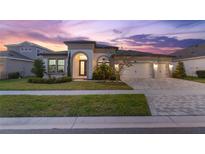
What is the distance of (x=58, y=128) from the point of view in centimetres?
473

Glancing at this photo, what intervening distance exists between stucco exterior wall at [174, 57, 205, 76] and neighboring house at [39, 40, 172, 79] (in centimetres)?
574

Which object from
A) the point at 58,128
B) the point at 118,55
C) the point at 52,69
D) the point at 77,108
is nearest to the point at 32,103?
the point at 77,108

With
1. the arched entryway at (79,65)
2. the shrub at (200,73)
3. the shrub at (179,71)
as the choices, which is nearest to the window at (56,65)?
the arched entryway at (79,65)

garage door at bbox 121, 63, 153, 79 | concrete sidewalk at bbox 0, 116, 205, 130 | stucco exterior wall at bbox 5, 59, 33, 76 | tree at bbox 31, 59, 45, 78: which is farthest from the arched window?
concrete sidewalk at bbox 0, 116, 205, 130

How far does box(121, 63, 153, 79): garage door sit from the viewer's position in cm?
1642

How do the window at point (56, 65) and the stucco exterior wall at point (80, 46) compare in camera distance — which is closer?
the stucco exterior wall at point (80, 46)

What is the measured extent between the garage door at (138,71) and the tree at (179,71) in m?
3.95

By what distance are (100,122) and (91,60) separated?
11318 mm

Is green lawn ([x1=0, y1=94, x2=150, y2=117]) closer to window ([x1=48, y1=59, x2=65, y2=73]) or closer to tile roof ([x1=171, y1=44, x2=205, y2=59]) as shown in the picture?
window ([x1=48, y1=59, x2=65, y2=73])

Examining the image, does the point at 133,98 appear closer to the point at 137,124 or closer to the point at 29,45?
the point at 137,124

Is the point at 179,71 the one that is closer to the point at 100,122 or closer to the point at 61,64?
the point at 61,64

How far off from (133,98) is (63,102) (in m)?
3.17

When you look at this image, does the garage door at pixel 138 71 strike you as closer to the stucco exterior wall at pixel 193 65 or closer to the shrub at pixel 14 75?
the stucco exterior wall at pixel 193 65

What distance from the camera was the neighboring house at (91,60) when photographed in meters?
15.8
